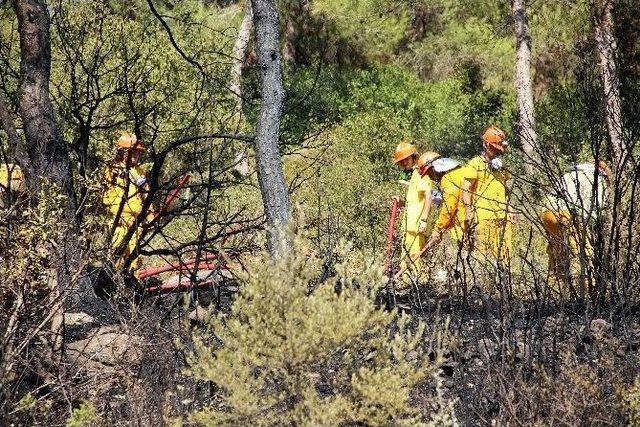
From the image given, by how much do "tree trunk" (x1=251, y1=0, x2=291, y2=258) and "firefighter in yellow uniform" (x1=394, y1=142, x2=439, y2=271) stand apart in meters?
3.56

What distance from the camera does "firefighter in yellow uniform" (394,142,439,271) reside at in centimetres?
1018

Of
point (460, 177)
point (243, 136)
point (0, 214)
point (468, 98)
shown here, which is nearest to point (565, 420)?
point (0, 214)

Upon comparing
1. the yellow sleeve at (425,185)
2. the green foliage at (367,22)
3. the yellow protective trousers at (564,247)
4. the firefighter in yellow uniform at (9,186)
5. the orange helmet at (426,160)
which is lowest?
the yellow protective trousers at (564,247)

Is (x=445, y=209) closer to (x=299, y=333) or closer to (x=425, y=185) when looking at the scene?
(x=425, y=185)

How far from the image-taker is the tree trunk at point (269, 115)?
21.5ft

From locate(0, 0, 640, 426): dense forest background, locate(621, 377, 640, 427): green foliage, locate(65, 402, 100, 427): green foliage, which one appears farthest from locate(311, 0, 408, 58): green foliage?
locate(65, 402, 100, 427): green foliage

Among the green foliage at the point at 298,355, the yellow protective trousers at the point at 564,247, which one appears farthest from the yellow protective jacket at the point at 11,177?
the yellow protective trousers at the point at 564,247

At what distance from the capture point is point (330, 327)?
383 centimetres

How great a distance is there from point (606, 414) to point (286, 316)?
59.2 inches

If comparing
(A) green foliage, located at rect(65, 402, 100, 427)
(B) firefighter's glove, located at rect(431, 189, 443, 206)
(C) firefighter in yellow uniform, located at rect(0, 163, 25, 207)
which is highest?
(B) firefighter's glove, located at rect(431, 189, 443, 206)

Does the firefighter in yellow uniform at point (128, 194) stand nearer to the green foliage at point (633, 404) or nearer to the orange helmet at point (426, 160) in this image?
the orange helmet at point (426, 160)

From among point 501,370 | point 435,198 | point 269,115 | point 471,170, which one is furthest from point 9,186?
point 435,198

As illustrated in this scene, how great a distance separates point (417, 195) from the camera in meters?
10.4

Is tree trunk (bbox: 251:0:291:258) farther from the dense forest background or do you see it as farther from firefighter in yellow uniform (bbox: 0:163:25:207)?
firefighter in yellow uniform (bbox: 0:163:25:207)
